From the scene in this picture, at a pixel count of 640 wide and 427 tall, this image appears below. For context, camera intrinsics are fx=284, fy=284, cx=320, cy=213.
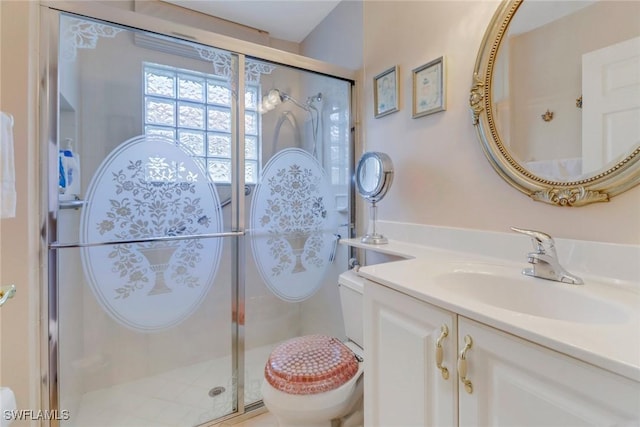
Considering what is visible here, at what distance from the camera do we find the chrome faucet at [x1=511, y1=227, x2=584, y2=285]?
0.78 meters

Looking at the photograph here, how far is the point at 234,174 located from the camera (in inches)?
58.7

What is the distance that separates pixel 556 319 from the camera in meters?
0.73

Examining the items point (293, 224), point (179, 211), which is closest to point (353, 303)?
point (293, 224)

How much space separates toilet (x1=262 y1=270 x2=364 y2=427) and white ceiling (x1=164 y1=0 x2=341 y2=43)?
2089 mm

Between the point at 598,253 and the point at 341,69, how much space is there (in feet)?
5.07

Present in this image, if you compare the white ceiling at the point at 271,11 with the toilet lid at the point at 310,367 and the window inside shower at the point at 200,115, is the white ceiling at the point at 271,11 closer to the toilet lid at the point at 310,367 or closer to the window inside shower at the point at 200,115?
the window inside shower at the point at 200,115

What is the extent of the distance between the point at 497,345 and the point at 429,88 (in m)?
1.10

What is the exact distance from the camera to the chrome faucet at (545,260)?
78 cm

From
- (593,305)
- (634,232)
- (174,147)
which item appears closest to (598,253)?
(634,232)

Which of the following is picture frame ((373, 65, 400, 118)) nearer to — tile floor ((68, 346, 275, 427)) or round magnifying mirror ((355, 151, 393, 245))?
round magnifying mirror ((355, 151, 393, 245))

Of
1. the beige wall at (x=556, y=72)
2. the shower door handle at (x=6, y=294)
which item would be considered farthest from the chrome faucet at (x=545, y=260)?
the shower door handle at (x=6, y=294)

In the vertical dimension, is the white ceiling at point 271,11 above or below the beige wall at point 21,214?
above

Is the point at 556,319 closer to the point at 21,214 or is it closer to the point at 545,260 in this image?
the point at 545,260

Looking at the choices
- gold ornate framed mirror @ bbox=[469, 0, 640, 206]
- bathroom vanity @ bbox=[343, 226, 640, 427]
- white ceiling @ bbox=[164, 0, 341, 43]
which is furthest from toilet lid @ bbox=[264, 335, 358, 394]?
white ceiling @ bbox=[164, 0, 341, 43]
